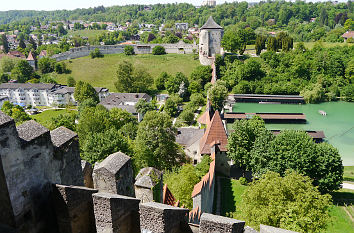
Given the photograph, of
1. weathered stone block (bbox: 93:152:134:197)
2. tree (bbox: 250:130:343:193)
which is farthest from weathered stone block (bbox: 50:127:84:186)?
tree (bbox: 250:130:343:193)

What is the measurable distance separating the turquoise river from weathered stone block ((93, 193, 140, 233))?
39.6 m

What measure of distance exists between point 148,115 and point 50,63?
71073mm

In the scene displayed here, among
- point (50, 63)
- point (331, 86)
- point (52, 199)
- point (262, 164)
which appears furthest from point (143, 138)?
point (50, 63)

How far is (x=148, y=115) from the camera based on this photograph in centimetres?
3269

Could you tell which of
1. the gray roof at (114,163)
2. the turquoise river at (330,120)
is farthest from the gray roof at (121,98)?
the gray roof at (114,163)

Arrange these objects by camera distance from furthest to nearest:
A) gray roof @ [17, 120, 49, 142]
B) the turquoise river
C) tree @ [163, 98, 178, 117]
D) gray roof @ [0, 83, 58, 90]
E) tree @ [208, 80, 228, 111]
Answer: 1. gray roof @ [0, 83, 58, 90]
2. tree @ [208, 80, 228, 111]
3. tree @ [163, 98, 178, 117]
4. the turquoise river
5. gray roof @ [17, 120, 49, 142]

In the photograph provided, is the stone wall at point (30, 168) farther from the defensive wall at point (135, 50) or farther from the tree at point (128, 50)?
the tree at point (128, 50)

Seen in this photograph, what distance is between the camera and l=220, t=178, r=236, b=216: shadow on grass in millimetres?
26984

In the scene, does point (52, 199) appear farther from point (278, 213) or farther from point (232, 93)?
point (232, 93)

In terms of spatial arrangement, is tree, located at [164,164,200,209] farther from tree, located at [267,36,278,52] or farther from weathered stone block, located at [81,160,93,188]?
tree, located at [267,36,278,52]

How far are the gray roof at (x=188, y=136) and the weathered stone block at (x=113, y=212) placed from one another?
95.9 ft

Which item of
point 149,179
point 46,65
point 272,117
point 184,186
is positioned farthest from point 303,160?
point 46,65

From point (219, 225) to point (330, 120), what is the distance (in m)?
58.0

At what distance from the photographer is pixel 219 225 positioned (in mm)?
7051
